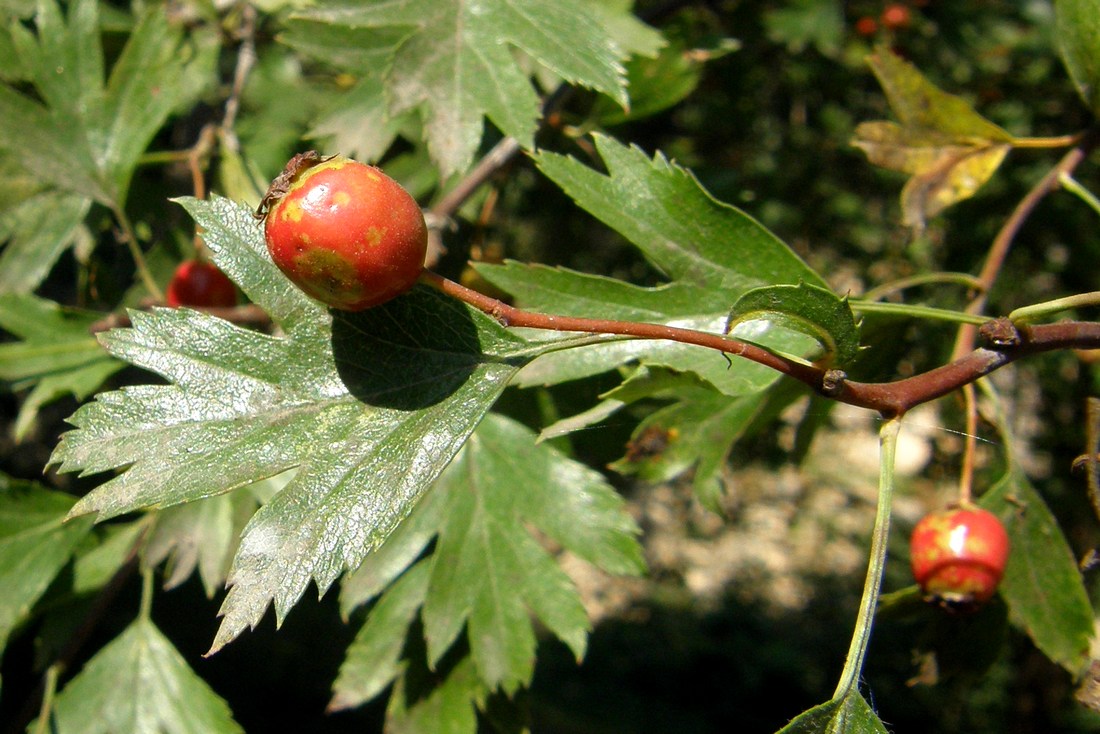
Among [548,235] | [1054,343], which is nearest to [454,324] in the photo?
[1054,343]

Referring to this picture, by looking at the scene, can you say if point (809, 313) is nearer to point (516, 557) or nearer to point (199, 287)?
point (516, 557)

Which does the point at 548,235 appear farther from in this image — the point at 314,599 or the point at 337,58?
the point at 314,599

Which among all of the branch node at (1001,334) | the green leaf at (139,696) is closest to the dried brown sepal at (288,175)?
the branch node at (1001,334)

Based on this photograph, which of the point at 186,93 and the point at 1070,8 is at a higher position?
the point at 1070,8

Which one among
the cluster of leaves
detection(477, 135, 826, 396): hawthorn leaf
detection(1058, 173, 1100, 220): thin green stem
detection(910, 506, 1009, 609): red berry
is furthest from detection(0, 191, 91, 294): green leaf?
detection(1058, 173, 1100, 220): thin green stem

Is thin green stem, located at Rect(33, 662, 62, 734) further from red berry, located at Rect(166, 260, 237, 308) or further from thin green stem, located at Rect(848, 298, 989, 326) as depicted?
thin green stem, located at Rect(848, 298, 989, 326)
